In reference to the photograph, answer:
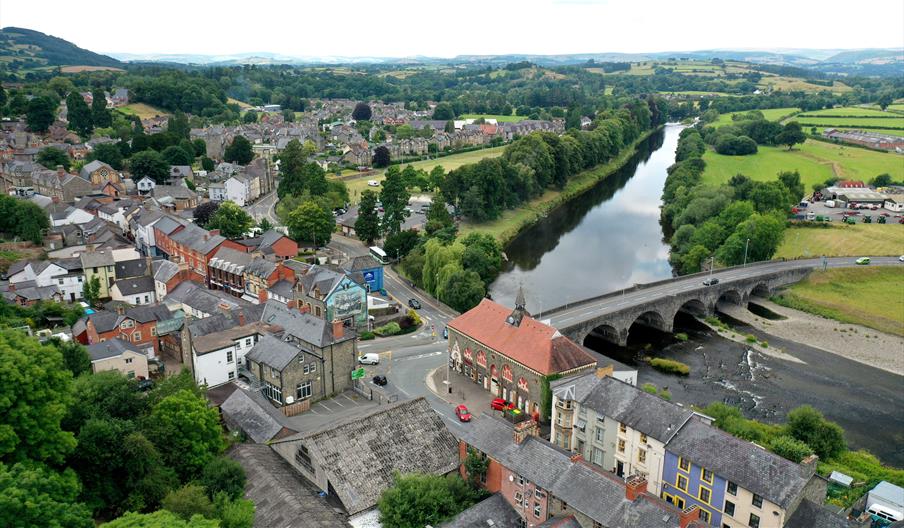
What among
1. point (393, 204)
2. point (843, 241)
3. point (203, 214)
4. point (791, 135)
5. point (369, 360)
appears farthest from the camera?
point (791, 135)

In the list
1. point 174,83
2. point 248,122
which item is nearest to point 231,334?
point 248,122

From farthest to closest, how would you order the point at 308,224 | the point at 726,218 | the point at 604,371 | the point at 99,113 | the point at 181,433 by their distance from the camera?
the point at 99,113 → the point at 726,218 → the point at 308,224 → the point at 604,371 → the point at 181,433

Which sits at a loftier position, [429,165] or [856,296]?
[429,165]

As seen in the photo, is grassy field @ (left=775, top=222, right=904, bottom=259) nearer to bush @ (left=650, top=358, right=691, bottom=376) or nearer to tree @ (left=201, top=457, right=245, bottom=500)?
bush @ (left=650, top=358, right=691, bottom=376)

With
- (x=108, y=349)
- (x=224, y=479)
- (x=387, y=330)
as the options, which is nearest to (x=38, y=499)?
(x=224, y=479)

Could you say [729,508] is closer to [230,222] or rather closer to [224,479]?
[224,479]

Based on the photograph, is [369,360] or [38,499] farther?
[369,360]
